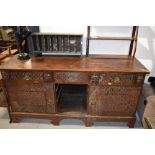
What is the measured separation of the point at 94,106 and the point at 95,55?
2.15ft

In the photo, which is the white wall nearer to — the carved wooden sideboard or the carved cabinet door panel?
the carved wooden sideboard

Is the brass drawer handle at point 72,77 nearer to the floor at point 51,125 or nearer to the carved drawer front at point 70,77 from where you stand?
the carved drawer front at point 70,77

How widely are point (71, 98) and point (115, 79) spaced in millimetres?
747

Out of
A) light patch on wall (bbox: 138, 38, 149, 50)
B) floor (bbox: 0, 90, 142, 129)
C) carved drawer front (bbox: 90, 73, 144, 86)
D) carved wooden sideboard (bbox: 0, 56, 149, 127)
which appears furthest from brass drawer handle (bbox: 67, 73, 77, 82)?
light patch on wall (bbox: 138, 38, 149, 50)

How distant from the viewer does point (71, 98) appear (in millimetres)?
2010

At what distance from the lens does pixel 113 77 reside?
4.92 feet

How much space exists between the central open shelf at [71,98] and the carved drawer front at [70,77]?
0.27 meters

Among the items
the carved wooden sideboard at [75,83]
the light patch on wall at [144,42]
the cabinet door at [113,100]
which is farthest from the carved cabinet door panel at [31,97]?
the light patch on wall at [144,42]

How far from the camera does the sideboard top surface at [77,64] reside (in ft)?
4.84

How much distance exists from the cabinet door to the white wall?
580mm

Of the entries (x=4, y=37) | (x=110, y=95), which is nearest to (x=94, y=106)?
(x=110, y=95)

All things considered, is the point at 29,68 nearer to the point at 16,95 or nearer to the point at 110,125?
the point at 16,95

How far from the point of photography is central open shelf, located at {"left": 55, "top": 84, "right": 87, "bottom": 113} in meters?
1.83
